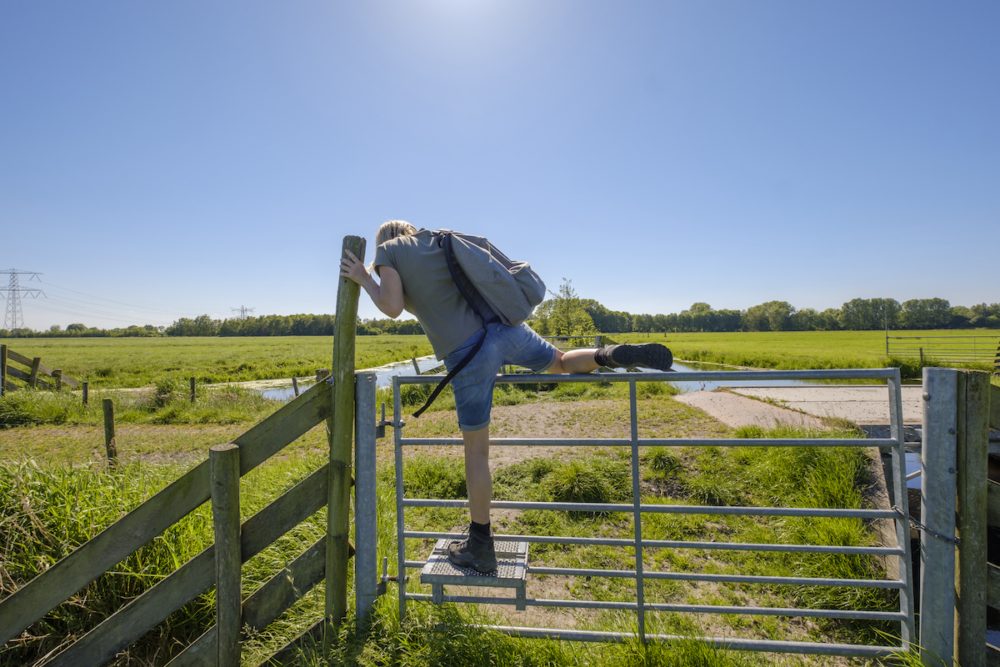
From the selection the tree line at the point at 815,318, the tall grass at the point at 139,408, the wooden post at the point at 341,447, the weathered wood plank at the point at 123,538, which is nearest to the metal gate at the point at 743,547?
the wooden post at the point at 341,447

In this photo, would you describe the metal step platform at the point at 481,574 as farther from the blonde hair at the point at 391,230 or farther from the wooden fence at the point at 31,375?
the wooden fence at the point at 31,375

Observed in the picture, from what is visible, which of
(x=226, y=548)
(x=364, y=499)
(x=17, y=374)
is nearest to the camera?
(x=226, y=548)

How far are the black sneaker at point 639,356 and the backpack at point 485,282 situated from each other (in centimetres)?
45

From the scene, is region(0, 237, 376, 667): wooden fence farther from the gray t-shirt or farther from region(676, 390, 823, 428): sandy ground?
region(676, 390, 823, 428): sandy ground

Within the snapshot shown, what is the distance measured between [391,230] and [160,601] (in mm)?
1997

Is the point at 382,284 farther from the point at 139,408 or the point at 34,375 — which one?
the point at 34,375

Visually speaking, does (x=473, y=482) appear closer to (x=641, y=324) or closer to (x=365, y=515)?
(x=365, y=515)

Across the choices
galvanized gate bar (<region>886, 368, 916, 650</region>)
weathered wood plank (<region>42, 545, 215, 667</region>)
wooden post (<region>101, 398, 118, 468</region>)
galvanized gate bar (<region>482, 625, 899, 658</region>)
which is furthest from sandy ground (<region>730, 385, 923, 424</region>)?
wooden post (<region>101, 398, 118, 468</region>)

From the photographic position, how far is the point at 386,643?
2.11 meters

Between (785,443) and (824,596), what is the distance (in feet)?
6.47

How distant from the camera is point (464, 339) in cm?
220

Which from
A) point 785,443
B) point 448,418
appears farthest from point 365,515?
point 448,418

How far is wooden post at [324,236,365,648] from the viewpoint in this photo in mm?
2148

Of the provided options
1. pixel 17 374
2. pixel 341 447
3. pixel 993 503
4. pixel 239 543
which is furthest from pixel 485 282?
pixel 17 374
